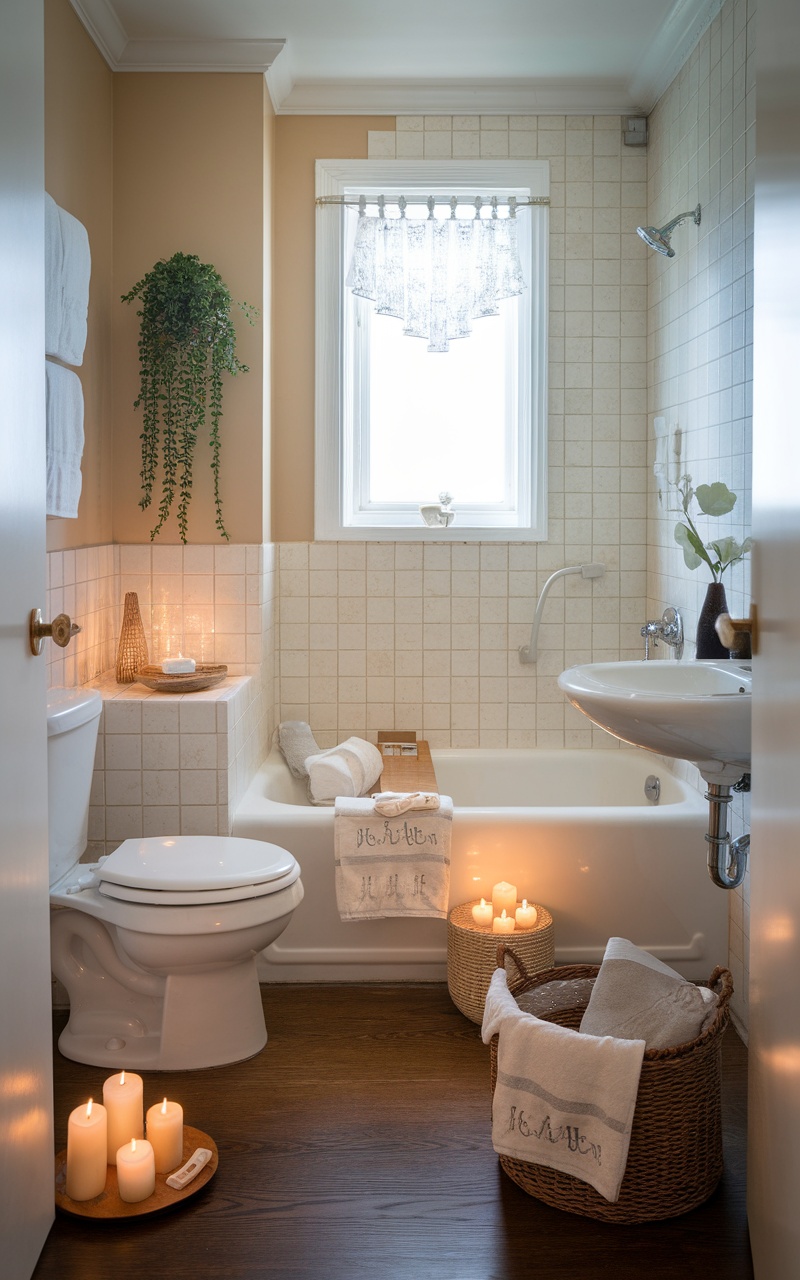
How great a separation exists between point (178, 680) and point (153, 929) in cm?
82

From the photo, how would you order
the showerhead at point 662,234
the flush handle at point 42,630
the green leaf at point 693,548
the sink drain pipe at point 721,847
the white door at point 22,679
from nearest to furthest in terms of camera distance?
A: the white door at point 22,679 → the flush handle at point 42,630 → the sink drain pipe at point 721,847 → the green leaf at point 693,548 → the showerhead at point 662,234

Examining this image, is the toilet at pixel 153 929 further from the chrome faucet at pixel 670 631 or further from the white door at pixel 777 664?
the chrome faucet at pixel 670 631

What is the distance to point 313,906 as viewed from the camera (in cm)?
300

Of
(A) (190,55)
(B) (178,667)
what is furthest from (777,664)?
(A) (190,55)

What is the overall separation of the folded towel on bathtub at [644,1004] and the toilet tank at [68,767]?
1184 millimetres

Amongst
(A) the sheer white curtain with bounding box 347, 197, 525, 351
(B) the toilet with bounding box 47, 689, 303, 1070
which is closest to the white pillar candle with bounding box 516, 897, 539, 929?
(B) the toilet with bounding box 47, 689, 303, 1070

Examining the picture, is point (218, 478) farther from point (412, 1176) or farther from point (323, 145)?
point (412, 1176)

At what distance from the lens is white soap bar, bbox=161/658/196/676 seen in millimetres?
3074

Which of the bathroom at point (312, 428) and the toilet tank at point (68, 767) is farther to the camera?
the bathroom at point (312, 428)

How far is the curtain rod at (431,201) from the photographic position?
3.70m

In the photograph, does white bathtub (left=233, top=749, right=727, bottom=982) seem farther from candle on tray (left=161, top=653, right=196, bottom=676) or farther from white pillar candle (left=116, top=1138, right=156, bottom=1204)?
white pillar candle (left=116, top=1138, right=156, bottom=1204)

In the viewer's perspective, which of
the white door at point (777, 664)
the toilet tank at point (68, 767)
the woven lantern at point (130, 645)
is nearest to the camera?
the white door at point (777, 664)

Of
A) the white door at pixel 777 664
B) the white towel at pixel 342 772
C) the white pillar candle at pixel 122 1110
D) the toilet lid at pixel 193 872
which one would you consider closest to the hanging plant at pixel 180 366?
the white towel at pixel 342 772

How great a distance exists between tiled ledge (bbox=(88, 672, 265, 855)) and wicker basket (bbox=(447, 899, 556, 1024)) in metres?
0.70
